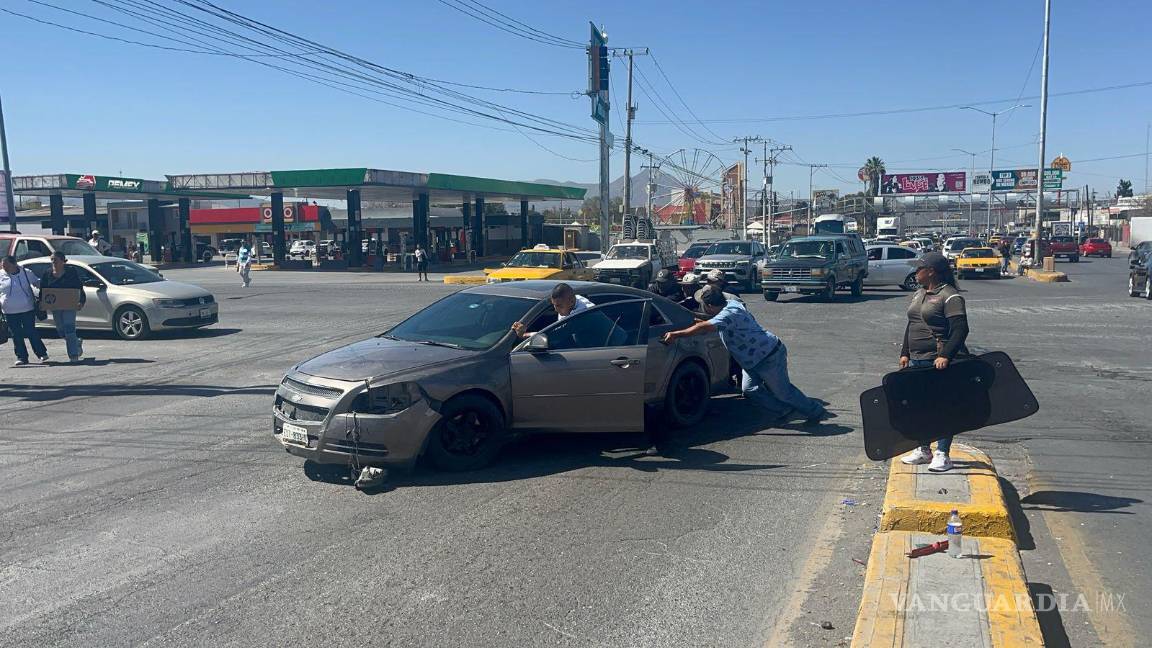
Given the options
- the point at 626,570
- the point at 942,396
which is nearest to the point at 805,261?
the point at 942,396

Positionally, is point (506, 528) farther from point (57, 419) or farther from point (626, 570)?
point (57, 419)

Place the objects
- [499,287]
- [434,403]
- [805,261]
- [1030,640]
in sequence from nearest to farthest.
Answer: [1030,640]
[434,403]
[499,287]
[805,261]

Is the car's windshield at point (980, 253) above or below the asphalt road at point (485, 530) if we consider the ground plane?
above

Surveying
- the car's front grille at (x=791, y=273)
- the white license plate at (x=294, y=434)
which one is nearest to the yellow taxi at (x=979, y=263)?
the car's front grille at (x=791, y=273)

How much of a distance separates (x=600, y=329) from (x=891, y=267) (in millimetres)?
24792

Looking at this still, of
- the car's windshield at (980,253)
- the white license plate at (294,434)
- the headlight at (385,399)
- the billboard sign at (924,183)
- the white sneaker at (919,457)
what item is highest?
the billboard sign at (924,183)

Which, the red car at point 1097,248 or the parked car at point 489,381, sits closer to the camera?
the parked car at point 489,381

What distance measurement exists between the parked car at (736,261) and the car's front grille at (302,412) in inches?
891

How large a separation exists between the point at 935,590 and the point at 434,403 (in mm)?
3774

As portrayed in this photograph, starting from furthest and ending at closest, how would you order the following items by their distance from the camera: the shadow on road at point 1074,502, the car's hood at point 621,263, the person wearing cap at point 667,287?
1. the car's hood at point 621,263
2. the person wearing cap at point 667,287
3. the shadow on road at point 1074,502

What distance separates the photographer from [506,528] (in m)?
6.07

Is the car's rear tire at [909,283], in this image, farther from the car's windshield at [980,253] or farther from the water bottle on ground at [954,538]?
the water bottle on ground at [954,538]

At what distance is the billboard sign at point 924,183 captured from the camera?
100 metres

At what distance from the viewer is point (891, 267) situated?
30.6 m
